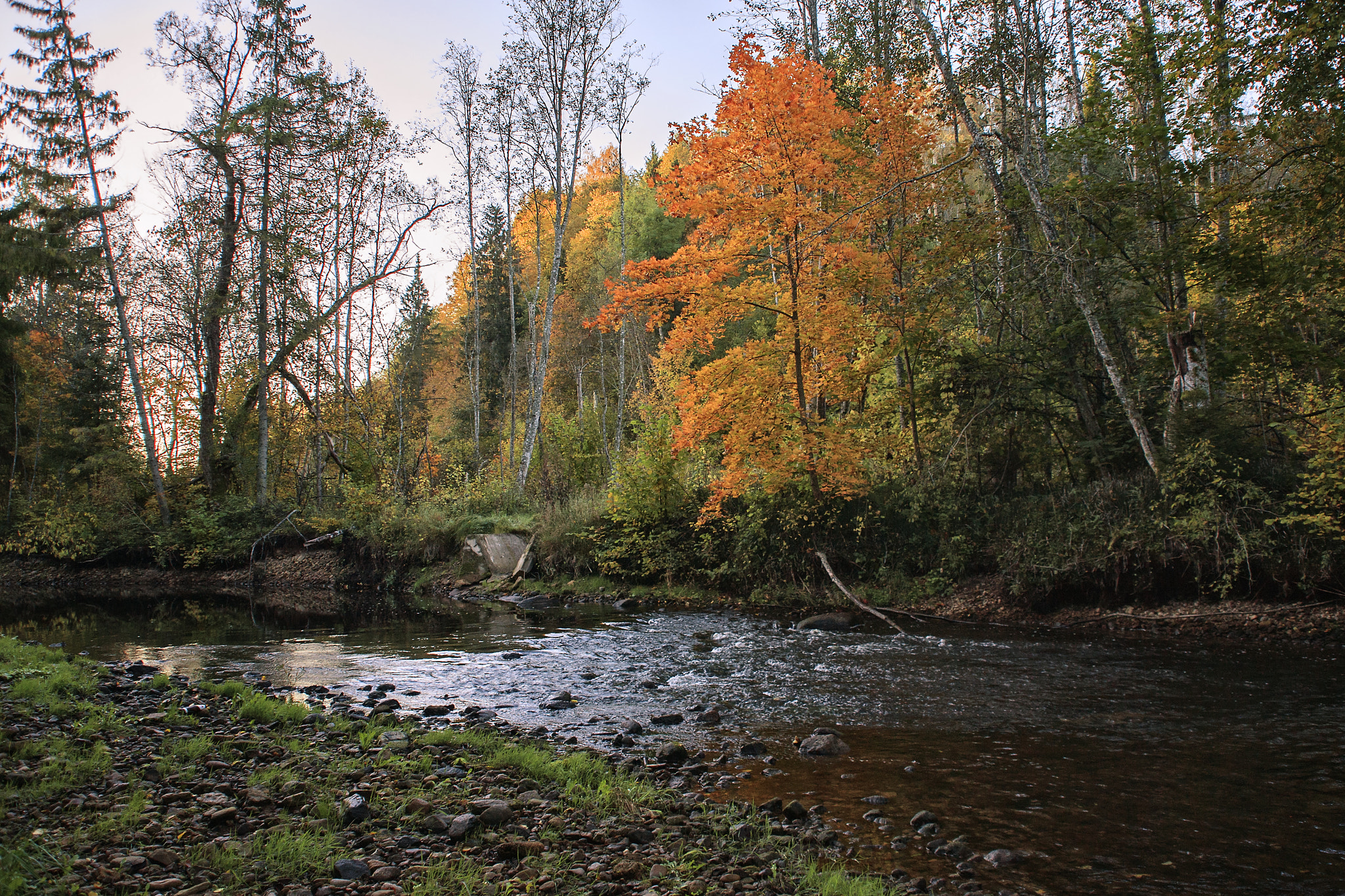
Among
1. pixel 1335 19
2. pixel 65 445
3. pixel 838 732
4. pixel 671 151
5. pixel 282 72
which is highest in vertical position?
pixel 671 151

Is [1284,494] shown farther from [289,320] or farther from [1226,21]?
[289,320]

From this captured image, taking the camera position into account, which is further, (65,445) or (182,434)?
(182,434)

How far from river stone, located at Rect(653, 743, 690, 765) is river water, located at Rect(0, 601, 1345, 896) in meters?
0.32

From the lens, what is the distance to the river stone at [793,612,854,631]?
10.9 meters

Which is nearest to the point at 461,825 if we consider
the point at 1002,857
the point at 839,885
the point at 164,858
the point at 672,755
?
the point at 164,858

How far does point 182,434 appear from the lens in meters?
26.6

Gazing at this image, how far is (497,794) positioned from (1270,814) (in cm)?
472

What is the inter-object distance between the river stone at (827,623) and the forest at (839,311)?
1.57 metres

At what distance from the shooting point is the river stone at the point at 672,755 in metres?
5.36

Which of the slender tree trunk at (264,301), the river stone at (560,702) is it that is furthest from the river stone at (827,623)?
the slender tree trunk at (264,301)

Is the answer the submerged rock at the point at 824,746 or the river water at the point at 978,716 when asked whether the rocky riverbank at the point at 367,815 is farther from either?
the river water at the point at 978,716

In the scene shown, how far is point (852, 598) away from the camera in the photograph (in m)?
12.0

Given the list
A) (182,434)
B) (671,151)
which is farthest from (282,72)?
(671,151)

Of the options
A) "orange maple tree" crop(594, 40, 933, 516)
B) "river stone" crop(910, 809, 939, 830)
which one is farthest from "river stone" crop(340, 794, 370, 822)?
"orange maple tree" crop(594, 40, 933, 516)
